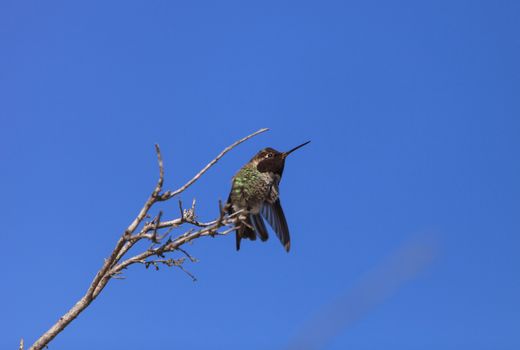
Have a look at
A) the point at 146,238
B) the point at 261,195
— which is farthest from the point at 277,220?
the point at 146,238

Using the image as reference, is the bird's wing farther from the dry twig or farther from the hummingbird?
the dry twig

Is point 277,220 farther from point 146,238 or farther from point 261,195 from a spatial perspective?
point 146,238

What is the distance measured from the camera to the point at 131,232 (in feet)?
17.9

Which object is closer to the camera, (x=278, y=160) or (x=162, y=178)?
(x=162, y=178)

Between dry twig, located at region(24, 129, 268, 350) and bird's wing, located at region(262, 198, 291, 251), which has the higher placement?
bird's wing, located at region(262, 198, 291, 251)

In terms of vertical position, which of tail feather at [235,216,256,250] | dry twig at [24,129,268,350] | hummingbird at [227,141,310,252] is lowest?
dry twig at [24,129,268,350]

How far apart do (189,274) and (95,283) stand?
3.04ft

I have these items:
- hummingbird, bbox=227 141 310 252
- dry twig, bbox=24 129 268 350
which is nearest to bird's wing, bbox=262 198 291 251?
hummingbird, bbox=227 141 310 252

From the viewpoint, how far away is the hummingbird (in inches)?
337

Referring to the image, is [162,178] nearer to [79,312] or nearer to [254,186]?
[79,312]

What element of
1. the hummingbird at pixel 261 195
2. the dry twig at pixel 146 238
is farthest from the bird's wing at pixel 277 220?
the dry twig at pixel 146 238

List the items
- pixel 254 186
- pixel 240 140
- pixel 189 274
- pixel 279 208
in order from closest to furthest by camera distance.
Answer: pixel 240 140 < pixel 189 274 < pixel 254 186 < pixel 279 208

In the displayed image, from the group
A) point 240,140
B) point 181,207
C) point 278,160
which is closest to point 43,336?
point 181,207

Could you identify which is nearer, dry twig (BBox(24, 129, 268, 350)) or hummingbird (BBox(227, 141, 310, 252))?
dry twig (BBox(24, 129, 268, 350))
